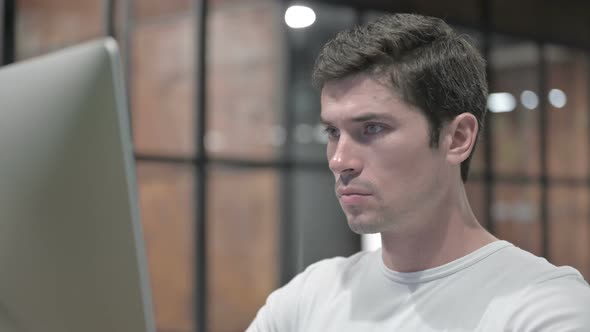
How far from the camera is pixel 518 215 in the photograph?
17.3 feet

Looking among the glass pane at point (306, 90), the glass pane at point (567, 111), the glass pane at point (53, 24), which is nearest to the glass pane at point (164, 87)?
the glass pane at point (53, 24)

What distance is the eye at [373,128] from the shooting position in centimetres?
113

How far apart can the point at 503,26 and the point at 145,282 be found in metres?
4.93

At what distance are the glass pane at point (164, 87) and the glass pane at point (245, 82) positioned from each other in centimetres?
11

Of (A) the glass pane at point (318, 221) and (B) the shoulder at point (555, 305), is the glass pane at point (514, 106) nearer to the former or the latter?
(A) the glass pane at point (318, 221)

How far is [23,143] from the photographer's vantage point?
645 millimetres

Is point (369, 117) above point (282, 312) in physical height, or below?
above

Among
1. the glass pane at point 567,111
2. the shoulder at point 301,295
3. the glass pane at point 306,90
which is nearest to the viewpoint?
the shoulder at point 301,295

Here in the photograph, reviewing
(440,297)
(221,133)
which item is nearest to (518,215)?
(221,133)

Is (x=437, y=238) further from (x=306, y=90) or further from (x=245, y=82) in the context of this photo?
(x=306, y=90)

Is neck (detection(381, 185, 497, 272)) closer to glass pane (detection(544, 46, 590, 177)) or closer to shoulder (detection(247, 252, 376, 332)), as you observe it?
shoulder (detection(247, 252, 376, 332))

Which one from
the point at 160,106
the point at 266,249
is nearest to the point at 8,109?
the point at 160,106

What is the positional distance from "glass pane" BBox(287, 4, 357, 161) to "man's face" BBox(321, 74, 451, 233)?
2715mm

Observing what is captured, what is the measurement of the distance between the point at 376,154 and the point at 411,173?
7 cm
